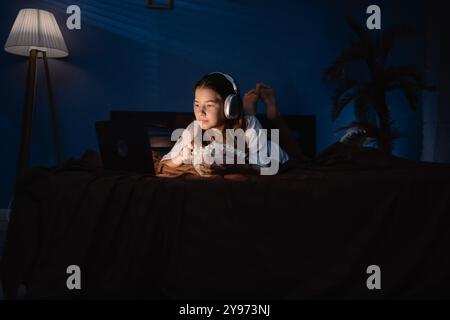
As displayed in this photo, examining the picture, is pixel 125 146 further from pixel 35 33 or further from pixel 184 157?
pixel 35 33

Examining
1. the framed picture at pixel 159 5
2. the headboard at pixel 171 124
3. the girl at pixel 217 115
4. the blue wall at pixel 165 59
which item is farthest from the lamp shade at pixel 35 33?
the girl at pixel 217 115

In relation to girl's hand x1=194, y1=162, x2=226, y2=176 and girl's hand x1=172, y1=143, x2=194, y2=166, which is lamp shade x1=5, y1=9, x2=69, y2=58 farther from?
girl's hand x1=194, y1=162, x2=226, y2=176

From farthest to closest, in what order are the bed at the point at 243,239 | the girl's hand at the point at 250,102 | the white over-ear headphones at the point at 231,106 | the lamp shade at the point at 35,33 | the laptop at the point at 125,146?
the lamp shade at the point at 35,33 < the girl's hand at the point at 250,102 < the white over-ear headphones at the point at 231,106 < the laptop at the point at 125,146 < the bed at the point at 243,239

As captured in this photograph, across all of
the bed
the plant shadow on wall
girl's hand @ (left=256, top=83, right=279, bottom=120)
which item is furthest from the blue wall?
the bed

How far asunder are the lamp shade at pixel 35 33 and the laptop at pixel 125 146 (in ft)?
4.78

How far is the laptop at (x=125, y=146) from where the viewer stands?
1.34m

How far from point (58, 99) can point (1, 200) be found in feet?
2.87

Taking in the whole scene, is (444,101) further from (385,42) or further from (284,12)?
(284,12)

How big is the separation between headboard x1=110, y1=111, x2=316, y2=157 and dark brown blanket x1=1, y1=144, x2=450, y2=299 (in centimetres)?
165

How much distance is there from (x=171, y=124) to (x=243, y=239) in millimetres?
1850

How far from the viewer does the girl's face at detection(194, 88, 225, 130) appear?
1.70 meters

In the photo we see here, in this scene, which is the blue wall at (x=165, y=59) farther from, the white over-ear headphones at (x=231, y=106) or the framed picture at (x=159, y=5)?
the white over-ear headphones at (x=231, y=106)

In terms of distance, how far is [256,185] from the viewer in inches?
47.4

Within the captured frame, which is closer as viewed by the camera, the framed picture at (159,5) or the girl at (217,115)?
the girl at (217,115)
